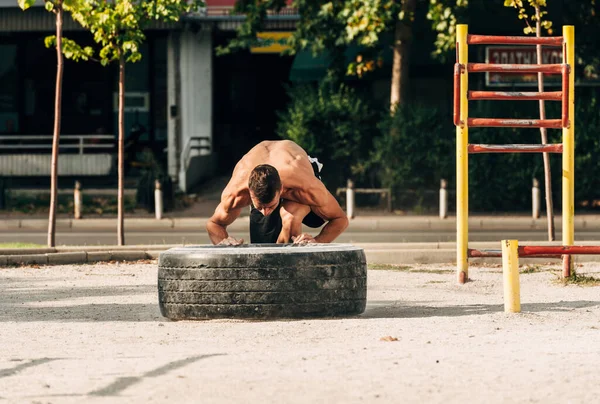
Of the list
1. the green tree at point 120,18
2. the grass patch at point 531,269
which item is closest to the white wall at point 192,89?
the green tree at point 120,18

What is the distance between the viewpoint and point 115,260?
15750 mm

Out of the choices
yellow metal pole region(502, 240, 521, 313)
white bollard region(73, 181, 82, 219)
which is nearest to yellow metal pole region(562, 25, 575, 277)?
yellow metal pole region(502, 240, 521, 313)

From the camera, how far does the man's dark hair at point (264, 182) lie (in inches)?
392

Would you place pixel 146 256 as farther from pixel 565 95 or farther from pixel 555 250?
pixel 555 250

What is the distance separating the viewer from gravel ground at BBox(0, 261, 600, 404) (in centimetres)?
662

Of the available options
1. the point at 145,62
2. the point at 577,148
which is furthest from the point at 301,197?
the point at 145,62

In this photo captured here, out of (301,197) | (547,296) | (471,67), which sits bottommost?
(547,296)

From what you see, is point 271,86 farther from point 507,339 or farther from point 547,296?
point 507,339

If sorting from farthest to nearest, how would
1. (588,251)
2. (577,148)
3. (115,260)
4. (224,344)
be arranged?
1. (577,148)
2. (115,260)
3. (588,251)
4. (224,344)

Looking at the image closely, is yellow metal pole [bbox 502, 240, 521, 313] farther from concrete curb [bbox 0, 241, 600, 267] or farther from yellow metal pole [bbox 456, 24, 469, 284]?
concrete curb [bbox 0, 241, 600, 267]

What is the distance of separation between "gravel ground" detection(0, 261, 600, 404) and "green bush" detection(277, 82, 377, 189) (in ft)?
57.9

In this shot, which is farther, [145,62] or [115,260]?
[145,62]

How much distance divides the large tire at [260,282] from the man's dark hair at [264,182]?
482 millimetres

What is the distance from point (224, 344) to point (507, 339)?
1.94m
